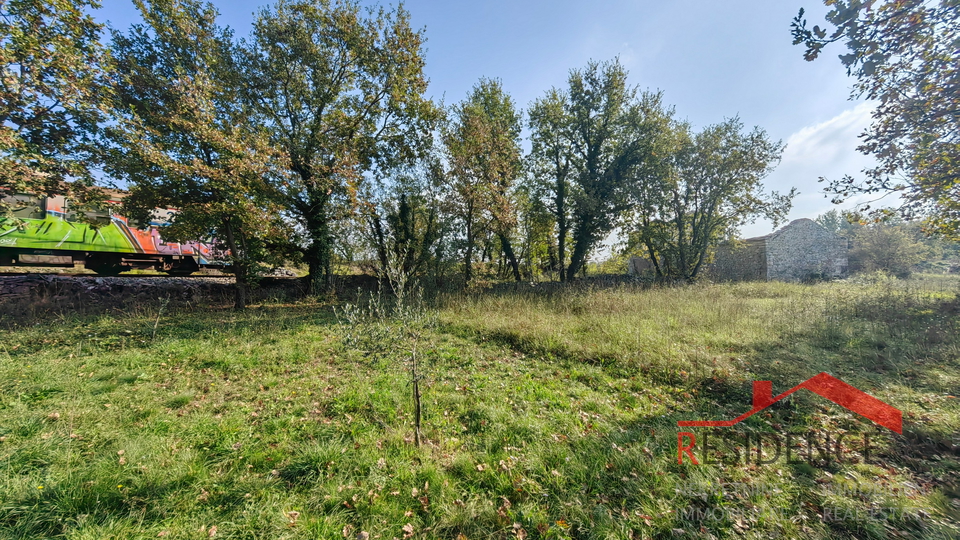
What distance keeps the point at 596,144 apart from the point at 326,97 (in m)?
14.0

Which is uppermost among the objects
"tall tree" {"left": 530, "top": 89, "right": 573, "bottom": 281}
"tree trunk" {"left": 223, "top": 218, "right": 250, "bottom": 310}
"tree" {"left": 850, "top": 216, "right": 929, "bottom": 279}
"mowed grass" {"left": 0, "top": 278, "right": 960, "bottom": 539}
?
"tall tree" {"left": 530, "top": 89, "right": 573, "bottom": 281}

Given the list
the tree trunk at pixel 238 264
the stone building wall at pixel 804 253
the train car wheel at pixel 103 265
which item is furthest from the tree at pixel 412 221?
the stone building wall at pixel 804 253

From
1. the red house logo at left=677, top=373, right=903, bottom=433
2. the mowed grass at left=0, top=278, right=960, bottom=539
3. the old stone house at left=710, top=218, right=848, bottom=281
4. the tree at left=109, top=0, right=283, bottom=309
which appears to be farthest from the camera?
the old stone house at left=710, top=218, right=848, bottom=281

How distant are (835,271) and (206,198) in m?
38.7

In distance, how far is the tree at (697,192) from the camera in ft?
56.0

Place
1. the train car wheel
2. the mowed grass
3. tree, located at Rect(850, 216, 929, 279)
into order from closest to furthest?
the mowed grass
the train car wheel
tree, located at Rect(850, 216, 929, 279)

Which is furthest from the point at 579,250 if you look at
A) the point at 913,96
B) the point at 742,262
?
the point at 742,262

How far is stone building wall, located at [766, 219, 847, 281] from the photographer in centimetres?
2248

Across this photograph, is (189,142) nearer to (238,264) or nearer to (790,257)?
(238,264)

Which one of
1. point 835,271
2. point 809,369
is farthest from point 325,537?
point 835,271

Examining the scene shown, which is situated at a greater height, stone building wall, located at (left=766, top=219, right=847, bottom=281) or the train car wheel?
stone building wall, located at (left=766, top=219, right=847, bottom=281)

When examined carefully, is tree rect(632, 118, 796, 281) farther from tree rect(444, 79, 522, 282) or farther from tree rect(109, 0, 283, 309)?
tree rect(109, 0, 283, 309)

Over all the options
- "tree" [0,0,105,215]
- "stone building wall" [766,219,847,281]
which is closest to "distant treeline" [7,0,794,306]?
"tree" [0,0,105,215]

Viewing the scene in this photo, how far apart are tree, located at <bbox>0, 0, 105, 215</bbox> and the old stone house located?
31.8 metres
